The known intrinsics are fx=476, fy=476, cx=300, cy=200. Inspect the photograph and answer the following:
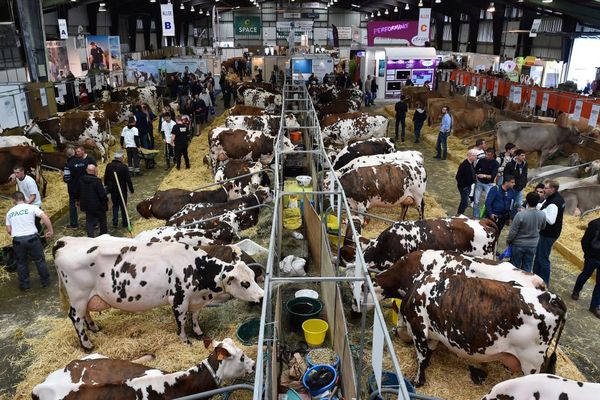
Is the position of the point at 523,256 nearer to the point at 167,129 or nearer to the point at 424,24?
the point at 167,129

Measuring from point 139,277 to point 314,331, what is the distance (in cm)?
239

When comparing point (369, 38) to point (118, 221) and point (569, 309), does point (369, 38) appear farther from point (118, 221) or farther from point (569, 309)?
point (569, 309)

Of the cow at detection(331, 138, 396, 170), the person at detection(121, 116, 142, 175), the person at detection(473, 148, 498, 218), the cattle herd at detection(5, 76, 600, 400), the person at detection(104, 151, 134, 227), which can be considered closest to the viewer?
the cattle herd at detection(5, 76, 600, 400)

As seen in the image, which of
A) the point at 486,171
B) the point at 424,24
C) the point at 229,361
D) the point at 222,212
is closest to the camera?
the point at 229,361

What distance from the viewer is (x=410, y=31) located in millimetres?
28062

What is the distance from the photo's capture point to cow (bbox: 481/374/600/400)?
406cm

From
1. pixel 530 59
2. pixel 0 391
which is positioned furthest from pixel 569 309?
pixel 530 59

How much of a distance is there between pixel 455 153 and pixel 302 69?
13827mm

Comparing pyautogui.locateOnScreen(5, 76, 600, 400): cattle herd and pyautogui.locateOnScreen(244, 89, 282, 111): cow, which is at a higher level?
pyautogui.locateOnScreen(244, 89, 282, 111): cow

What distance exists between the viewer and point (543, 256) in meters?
7.62

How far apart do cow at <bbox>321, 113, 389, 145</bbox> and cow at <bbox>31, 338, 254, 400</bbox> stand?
12.1m

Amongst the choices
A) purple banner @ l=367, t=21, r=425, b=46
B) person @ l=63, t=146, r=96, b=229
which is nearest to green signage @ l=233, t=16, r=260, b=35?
purple banner @ l=367, t=21, r=425, b=46

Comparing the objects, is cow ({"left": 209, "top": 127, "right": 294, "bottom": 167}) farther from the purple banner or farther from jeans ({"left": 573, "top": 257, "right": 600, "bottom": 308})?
the purple banner

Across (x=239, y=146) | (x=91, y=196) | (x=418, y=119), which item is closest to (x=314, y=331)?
(x=91, y=196)
